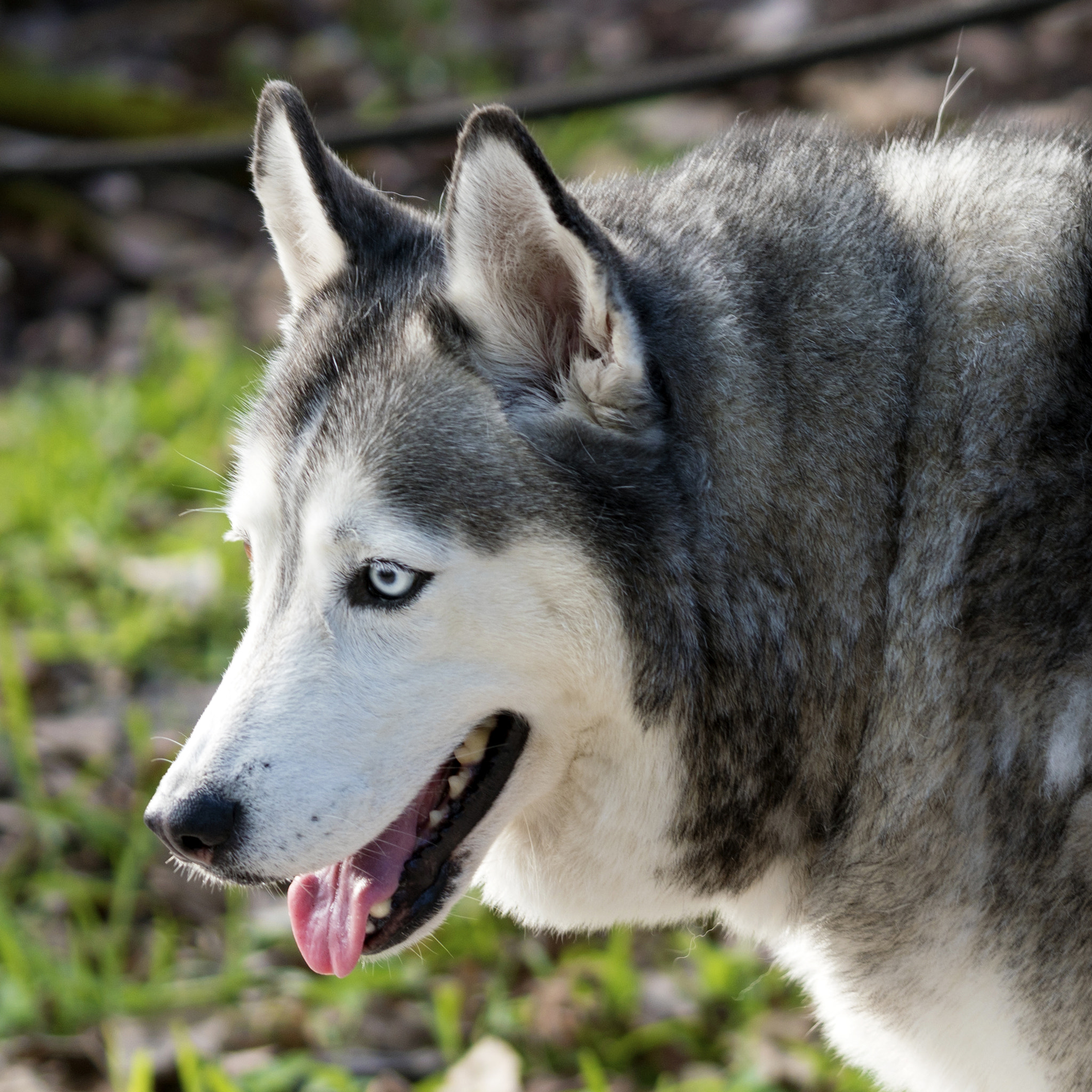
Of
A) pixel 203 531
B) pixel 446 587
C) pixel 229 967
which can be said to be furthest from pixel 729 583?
pixel 203 531

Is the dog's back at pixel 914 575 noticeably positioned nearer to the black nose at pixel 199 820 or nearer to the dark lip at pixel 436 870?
the dark lip at pixel 436 870

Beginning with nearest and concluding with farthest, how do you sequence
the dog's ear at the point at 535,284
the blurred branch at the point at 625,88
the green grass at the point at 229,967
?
the dog's ear at the point at 535,284
the green grass at the point at 229,967
the blurred branch at the point at 625,88

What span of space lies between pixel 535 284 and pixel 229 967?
2002 mm

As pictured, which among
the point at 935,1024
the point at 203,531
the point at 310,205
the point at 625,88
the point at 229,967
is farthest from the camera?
the point at 203,531

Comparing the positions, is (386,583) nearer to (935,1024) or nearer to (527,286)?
(527,286)

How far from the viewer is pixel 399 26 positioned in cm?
811

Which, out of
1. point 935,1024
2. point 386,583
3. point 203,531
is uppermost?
point 386,583

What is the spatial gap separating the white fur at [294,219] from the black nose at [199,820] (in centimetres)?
103

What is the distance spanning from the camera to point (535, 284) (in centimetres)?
220

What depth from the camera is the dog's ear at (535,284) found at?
1992 millimetres

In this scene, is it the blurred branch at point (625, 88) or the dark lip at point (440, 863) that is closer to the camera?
the dark lip at point (440, 863)

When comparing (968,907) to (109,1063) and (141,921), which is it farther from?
(141,921)

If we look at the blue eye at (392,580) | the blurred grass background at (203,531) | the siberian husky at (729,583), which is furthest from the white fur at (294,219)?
the blue eye at (392,580)

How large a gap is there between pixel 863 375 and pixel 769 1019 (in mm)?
1732
